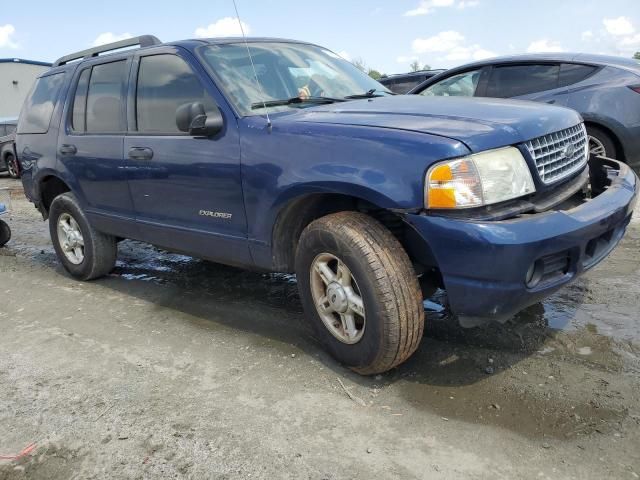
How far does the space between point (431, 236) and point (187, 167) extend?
5.73ft

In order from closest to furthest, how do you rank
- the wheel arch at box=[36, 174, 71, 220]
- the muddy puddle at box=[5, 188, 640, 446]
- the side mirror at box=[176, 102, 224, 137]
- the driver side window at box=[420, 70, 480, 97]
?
the muddy puddle at box=[5, 188, 640, 446], the side mirror at box=[176, 102, 224, 137], the wheel arch at box=[36, 174, 71, 220], the driver side window at box=[420, 70, 480, 97]

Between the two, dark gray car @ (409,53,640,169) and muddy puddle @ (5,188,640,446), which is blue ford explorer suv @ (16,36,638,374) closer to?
muddy puddle @ (5,188,640,446)

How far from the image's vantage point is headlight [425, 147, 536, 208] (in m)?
2.44

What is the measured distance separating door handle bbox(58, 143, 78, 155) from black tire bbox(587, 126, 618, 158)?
500 cm

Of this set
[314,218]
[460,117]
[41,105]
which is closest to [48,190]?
[41,105]

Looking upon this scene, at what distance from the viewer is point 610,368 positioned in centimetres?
290

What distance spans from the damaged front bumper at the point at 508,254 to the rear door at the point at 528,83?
3.77 metres

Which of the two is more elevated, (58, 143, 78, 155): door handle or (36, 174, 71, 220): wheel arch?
(58, 143, 78, 155): door handle

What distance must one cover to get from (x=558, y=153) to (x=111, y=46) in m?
3.74

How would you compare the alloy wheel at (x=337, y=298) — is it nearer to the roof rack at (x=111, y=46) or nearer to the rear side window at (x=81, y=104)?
the roof rack at (x=111, y=46)

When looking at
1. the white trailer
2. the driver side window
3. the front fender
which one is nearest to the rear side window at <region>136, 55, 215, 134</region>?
the front fender

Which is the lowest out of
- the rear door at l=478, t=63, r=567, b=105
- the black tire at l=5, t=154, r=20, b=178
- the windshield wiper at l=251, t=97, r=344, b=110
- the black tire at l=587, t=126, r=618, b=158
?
the black tire at l=5, t=154, r=20, b=178

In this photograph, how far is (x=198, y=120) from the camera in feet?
10.7

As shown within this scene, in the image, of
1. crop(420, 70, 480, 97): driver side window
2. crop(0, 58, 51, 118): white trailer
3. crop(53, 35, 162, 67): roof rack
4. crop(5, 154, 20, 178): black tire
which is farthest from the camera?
crop(0, 58, 51, 118): white trailer
